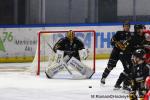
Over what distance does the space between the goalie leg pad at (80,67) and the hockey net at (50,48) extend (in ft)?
0.54

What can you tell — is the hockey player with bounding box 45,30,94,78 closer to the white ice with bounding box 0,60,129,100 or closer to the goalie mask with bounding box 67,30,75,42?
the goalie mask with bounding box 67,30,75,42

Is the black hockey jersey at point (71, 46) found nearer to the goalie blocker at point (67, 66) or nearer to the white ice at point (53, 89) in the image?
the goalie blocker at point (67, 66)

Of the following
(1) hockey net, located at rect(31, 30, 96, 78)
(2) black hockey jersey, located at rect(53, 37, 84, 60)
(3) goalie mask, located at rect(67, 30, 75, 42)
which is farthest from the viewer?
(1) hockey net, located at rect(31, 30, 96, 78)

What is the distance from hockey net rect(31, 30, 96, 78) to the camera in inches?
Result: 500

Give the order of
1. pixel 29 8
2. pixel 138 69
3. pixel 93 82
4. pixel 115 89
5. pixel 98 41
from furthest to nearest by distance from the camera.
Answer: pixel 29 8 → pixel 98 41 → pixel 93 82 → pixel 115 89 → pixel 138 69

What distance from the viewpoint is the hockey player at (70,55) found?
12.1 m

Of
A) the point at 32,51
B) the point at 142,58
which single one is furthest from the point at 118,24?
the point at 142,58

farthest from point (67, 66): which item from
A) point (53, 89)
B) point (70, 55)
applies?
point (53, 89)

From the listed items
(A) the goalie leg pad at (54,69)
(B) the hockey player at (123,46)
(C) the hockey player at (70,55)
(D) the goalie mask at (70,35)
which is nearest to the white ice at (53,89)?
(A) the goalie leg pad at (54,69)

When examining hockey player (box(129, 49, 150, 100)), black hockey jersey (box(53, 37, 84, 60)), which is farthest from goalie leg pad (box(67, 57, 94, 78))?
hockey player (box(129, 49, 150, 100))

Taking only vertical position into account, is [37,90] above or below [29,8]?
below

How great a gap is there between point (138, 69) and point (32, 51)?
1195 centimetres

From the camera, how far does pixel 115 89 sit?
965cm

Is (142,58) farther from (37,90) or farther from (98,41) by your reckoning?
(98,41)
